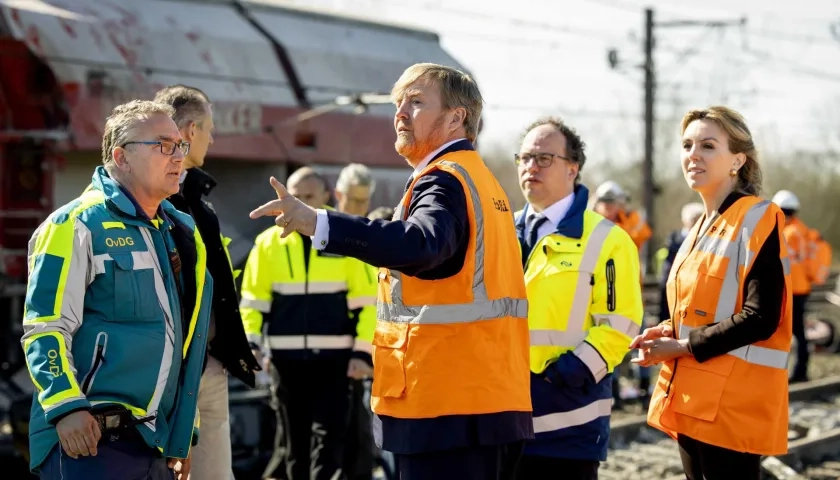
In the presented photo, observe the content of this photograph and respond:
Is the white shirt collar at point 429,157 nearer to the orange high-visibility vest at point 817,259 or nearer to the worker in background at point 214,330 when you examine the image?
the worker in background at point 214,330

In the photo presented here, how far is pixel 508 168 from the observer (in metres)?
68.9

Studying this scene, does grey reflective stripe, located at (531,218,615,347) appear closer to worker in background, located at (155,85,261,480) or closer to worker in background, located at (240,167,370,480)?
worker in background, located at (155,85,261,480)

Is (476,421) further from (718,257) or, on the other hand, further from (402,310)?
(718,257)

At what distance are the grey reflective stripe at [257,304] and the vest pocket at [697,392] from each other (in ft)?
9.41

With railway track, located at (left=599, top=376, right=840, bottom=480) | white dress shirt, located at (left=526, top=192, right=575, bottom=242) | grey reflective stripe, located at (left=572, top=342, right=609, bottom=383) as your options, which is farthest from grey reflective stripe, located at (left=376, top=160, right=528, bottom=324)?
railway track, located at (left=599, top=376, right=840, bottom=480)

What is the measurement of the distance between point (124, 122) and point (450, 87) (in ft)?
4.00

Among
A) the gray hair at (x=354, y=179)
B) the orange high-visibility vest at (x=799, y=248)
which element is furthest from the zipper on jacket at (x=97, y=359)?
the orange high-visibility vest at (x=799, y=248)

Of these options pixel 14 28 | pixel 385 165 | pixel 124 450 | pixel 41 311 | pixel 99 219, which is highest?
pixel 14 28

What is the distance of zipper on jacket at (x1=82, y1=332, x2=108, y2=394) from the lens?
3543 millimetres

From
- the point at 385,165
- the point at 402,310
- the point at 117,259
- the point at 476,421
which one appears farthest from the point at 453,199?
the point at 385,165

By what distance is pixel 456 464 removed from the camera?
342cm

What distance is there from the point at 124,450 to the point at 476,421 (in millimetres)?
1223

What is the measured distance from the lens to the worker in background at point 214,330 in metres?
4.73

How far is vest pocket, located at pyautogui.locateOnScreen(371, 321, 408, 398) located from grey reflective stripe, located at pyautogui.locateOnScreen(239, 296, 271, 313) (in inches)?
116
